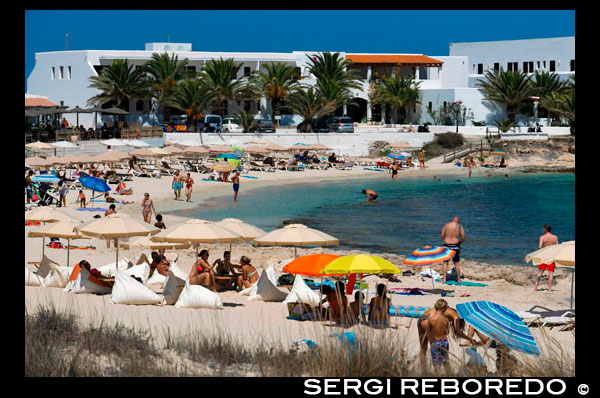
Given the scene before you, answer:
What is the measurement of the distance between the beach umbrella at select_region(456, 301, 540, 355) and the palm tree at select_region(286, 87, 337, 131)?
51102mm

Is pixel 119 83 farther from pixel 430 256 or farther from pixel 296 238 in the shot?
pixel 430 256

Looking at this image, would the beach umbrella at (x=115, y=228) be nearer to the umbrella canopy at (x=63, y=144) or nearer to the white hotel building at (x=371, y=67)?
the umbrella canopy at (x=63, y=144)

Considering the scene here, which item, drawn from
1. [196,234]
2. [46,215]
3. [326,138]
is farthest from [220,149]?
[196,234]

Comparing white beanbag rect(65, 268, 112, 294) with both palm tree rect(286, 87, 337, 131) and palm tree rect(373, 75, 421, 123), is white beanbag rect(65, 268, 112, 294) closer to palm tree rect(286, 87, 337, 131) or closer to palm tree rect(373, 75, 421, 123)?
palm tree rect(286, 87, 337, 131)

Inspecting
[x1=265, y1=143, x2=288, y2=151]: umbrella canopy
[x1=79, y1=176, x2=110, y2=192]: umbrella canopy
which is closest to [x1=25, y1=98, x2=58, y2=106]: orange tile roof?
[x1=265, y1=143, x2=288, y2=151]: umbrella canopy

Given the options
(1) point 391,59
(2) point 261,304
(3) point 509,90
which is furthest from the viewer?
(1) point 391,59

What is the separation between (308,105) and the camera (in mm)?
62219

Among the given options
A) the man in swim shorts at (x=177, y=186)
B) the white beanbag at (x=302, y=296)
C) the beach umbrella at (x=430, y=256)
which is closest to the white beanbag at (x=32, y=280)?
the white beanbag at (x=302, y=296)

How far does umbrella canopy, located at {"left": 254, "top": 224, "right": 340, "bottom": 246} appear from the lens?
688 inches

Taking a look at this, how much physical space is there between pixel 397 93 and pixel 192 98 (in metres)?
17.7

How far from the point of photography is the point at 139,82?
60188 millimetres

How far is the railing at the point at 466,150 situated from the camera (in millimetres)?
61031

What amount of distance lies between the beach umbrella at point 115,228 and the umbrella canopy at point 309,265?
11.5 feet
